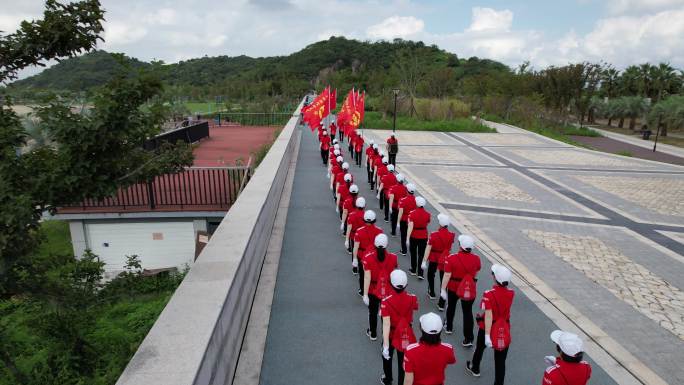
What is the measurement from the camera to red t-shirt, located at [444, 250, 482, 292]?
17.9 ft

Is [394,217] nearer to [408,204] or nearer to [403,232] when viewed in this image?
[403,232]

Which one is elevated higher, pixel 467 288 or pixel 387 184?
pixel 387 184

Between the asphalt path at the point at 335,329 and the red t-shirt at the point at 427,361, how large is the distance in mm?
1226

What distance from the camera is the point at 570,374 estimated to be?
11.6ft

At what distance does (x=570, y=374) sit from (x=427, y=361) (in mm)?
1114

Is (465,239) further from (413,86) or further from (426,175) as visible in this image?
(413,86)

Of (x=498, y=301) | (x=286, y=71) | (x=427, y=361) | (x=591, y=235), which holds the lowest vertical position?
(x=591, y=235)

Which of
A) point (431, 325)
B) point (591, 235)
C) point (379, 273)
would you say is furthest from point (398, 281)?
point (591, 235)

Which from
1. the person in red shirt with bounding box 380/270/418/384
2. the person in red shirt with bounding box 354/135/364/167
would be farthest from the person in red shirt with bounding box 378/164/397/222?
the person in red shirt with bounding box 354/135/364/167

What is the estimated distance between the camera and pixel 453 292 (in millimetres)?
5609

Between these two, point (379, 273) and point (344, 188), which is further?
point (344, 188)

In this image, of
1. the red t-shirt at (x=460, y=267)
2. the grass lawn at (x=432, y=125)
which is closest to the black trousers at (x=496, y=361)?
the red t-shirt at (x=460, y=267)

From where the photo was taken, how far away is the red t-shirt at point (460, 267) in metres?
5.46

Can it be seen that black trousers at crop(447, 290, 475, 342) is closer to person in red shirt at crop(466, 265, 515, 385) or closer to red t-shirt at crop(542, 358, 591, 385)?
person in red shirt at crop(466, 265, 515, 385)
